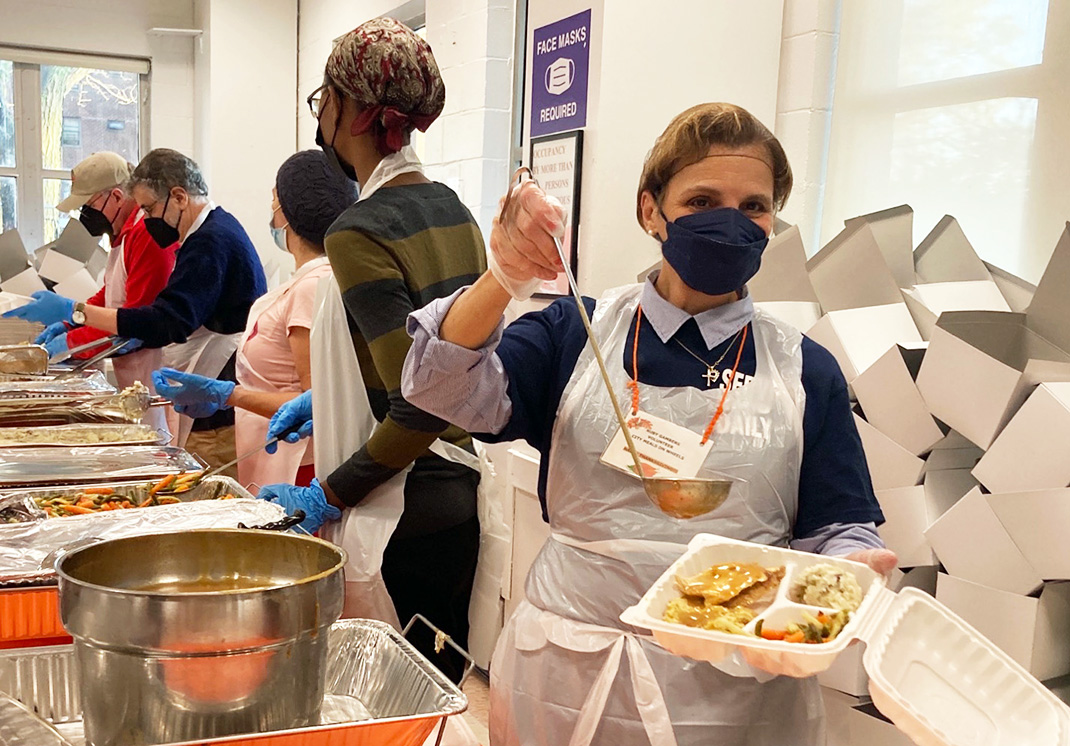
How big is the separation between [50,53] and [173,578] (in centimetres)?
645

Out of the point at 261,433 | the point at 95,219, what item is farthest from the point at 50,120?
the point at 261,433

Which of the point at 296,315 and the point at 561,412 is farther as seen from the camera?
the point at 296,315

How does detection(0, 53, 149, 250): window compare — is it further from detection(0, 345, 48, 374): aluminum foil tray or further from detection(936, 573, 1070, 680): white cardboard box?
detection(936, 573, 1070, 680): white cardboard box

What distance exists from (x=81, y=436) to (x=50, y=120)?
5.13m

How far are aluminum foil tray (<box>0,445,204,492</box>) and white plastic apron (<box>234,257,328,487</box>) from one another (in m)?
0.31

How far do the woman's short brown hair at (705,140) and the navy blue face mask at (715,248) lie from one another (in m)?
0.09

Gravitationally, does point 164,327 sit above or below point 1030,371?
below

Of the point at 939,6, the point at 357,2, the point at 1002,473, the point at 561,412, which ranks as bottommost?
the point at 1002,473

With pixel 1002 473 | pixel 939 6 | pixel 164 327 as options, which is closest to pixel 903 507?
pixel 1002 473

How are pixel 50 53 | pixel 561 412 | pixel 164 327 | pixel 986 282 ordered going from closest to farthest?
pixel 561 412 < pixel 986 282 < pixel 164 327 < pixel 50 53

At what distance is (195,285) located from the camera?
11.4 ft

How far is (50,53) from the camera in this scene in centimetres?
637

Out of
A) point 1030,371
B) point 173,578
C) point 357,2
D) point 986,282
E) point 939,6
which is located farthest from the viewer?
point 357,2

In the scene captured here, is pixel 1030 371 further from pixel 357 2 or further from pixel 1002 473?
pixel 357 2
